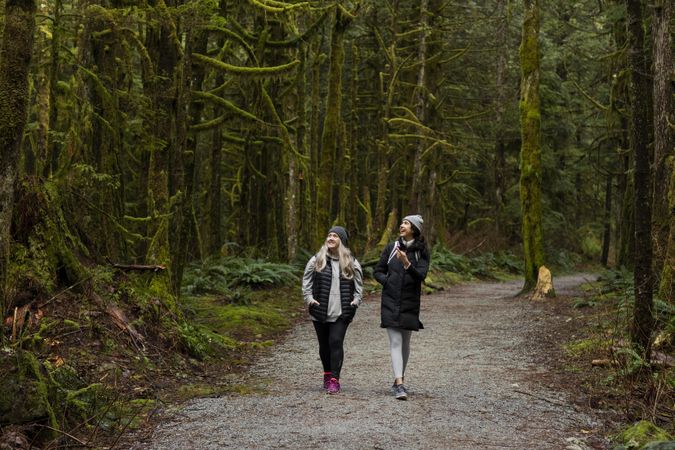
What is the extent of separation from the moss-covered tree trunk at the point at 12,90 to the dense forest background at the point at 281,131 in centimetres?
1

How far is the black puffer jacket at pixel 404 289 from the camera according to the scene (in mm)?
7559

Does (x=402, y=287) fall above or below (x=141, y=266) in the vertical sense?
above

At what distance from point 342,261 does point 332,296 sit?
16.9 inches

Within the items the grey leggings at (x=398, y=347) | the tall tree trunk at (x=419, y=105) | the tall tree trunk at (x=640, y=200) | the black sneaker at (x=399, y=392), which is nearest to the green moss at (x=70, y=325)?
the grey leggings at (x=398, y=347)

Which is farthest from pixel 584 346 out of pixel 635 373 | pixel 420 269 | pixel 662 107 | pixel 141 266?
pixel 141 266

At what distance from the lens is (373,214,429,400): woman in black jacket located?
7535 millimetres

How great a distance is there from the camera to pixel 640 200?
27.9 feet

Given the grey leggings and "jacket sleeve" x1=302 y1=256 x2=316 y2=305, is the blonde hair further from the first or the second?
the grey leggings

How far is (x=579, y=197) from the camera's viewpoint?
3984 cm

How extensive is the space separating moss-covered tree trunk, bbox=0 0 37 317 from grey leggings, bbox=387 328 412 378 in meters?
4.15

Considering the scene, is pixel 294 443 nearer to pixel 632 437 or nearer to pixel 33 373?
pixel 33 373

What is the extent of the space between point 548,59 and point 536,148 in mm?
14344

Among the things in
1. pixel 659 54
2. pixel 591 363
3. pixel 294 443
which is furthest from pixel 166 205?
pixel 659 54

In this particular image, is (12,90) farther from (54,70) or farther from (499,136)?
(499,136)
